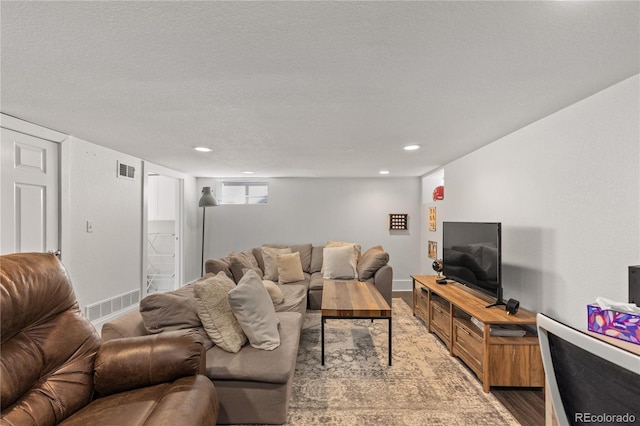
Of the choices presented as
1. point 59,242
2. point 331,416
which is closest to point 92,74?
point 59,242

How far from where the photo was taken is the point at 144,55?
1389mm

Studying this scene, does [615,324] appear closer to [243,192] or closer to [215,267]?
[215,267]

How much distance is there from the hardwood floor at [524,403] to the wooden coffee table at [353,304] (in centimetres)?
96

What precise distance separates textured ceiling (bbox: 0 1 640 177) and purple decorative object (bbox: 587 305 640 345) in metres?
1.28

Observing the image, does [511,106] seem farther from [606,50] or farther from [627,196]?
[627,196]

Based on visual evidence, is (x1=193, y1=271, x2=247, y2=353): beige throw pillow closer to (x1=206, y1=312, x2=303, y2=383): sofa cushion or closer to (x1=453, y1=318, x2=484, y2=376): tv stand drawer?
(x1=206, y1=312, x2=303, y2=383): sofa cushion

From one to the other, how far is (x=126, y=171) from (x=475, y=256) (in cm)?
431

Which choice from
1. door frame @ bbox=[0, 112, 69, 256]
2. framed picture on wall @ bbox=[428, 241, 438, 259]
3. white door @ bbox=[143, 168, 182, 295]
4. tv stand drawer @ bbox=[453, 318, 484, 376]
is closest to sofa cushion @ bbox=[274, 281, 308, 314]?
tv stand drawer @ bbox=[453, 318, 484, 376]

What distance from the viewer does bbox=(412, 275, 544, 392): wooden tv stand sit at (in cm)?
210

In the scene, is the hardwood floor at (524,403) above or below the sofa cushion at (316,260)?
below

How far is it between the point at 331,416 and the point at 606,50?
8.38ft

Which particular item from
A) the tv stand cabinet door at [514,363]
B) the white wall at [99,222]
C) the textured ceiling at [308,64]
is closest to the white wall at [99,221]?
the white wall at [99,222]

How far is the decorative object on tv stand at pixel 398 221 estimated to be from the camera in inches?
216

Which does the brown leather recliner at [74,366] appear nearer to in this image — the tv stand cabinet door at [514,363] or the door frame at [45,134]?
the door frame at [45,134]
